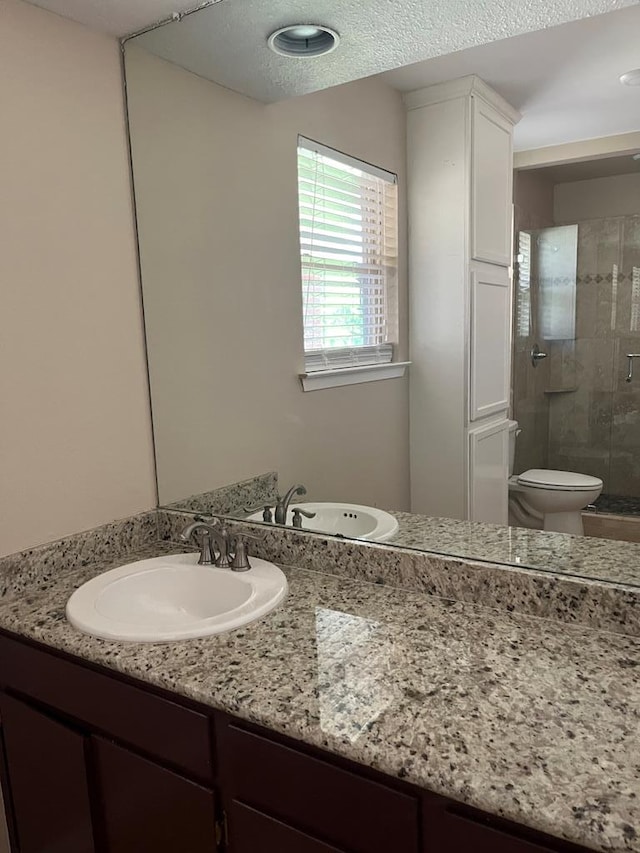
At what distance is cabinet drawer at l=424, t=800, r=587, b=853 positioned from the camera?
2.54ft

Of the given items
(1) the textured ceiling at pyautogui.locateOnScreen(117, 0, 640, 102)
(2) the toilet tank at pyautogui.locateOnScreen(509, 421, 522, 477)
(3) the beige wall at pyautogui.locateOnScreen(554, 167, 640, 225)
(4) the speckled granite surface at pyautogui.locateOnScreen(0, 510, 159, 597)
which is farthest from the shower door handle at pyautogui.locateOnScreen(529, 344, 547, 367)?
(4) the speckled granite surface at pyautogui.locateOnScreen(0, 510, 159, 597)

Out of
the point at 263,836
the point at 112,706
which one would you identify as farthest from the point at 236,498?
the point at 263,836

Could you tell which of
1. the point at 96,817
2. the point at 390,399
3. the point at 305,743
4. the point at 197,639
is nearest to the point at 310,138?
the point at 390,399

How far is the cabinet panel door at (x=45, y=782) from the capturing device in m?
1.31

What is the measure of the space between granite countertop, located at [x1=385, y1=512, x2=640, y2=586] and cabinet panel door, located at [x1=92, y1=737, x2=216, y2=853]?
66 cm

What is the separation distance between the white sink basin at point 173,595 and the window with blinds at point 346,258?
1.89 ft

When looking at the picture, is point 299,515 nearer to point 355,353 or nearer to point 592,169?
point 355,353

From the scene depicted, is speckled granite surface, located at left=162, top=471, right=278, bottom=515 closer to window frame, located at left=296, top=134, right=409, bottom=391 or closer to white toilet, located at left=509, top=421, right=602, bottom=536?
window frame, located at left=296, top=134, right=409, bottom=391

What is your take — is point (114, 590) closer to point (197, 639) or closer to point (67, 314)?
point (197, 639)

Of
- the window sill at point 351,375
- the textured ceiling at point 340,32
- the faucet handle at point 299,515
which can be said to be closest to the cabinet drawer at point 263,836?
the faucet handle at point 299,515

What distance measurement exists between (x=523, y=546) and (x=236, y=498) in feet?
2.64

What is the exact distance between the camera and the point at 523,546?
4.44ft

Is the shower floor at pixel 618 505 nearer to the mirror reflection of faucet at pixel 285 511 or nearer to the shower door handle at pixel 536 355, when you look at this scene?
the shower door handle at pixel 536 355

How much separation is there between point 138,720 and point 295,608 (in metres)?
0.37
